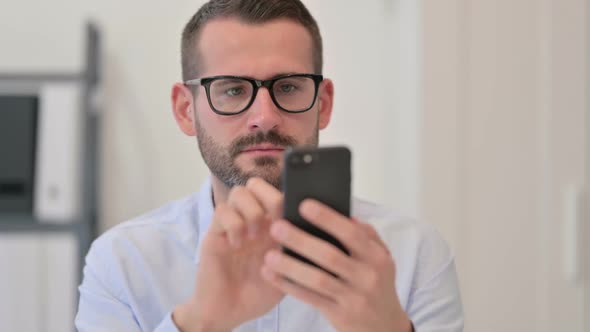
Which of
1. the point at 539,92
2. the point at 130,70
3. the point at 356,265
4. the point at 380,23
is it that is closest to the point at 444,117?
the point at 539,92

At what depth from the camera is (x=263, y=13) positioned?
0.93 m

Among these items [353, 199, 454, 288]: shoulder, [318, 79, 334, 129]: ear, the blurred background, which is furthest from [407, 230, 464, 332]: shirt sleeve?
the blurred background

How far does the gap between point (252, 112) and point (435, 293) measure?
0.38m

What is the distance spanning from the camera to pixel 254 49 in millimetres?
913

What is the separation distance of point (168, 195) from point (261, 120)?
1115mm

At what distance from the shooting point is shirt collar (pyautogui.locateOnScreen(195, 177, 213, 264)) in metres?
1.00

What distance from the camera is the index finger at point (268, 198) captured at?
63 centimetres

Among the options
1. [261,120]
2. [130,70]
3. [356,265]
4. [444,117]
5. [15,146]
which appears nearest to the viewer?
[356,265]

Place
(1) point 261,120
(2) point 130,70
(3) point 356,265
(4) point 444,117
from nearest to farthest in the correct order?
(3) point 356,265, (1) point 261,120, (4) point 444,117, (2) point 130,70

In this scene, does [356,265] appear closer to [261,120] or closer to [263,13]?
[261,120]

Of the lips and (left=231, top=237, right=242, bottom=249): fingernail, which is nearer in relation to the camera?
(left=231, top=237, right=242, bottom=249): fingernail

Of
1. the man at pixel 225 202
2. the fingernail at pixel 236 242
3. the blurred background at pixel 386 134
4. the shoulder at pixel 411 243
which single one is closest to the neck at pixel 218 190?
the man at pixel 225 202

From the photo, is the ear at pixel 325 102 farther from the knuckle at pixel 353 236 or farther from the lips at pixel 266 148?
the knuckle at pixel 353 236

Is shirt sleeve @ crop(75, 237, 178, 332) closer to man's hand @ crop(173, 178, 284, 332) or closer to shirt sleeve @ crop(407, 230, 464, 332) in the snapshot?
man's hand @ crop(173, 178, 284, 332)
